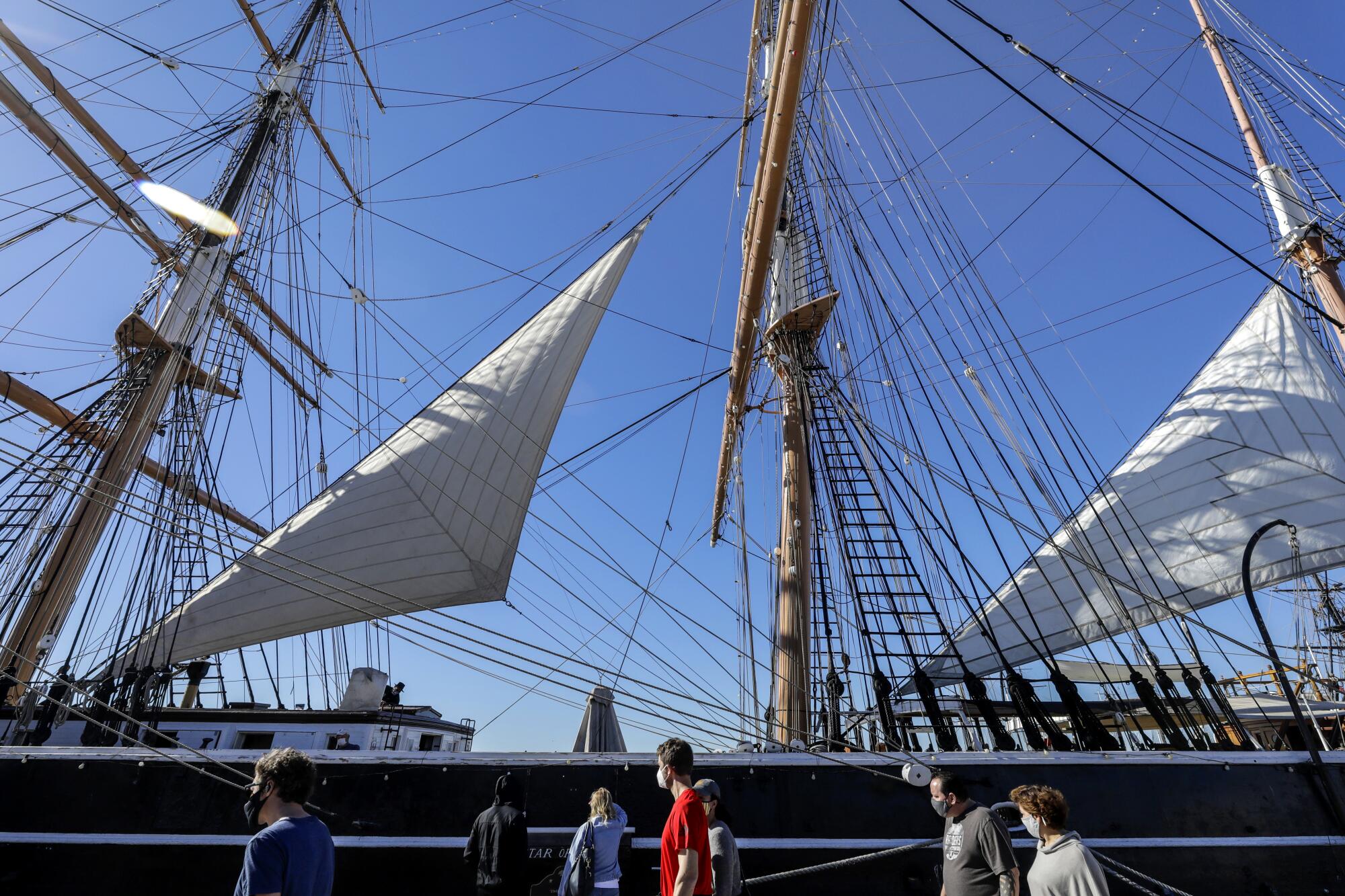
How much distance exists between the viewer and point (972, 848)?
2.84 meters

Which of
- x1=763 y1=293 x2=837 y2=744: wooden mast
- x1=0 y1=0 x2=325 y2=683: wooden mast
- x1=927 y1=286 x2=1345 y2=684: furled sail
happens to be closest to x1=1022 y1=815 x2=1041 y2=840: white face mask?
x1=763 y1=293 x2=837 y2=744: wooden mast

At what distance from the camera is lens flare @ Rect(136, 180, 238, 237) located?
12.9 m

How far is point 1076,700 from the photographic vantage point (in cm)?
603

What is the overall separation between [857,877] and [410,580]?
15.1 ft

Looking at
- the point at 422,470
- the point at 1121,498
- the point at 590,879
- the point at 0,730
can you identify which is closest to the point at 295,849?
the point at 590,879

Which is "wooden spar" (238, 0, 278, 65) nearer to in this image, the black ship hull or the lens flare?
the lens flare

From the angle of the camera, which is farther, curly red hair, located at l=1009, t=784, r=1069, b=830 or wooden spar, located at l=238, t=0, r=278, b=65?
wooden spar, located at l=238, t=0, r=278, b=65

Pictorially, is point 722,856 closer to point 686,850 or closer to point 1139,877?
point 686,850

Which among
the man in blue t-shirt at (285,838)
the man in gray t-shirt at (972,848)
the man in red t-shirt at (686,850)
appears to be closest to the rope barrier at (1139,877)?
the man in gray t-shirt at (972,848)

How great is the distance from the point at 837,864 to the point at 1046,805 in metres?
1.97

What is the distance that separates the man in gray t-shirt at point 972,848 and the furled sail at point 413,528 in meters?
4.64

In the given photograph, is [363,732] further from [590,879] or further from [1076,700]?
[1076,700]

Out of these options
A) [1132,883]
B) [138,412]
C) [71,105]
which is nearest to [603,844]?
[1132,883]

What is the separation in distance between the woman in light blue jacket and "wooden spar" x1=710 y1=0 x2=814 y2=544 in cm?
691
